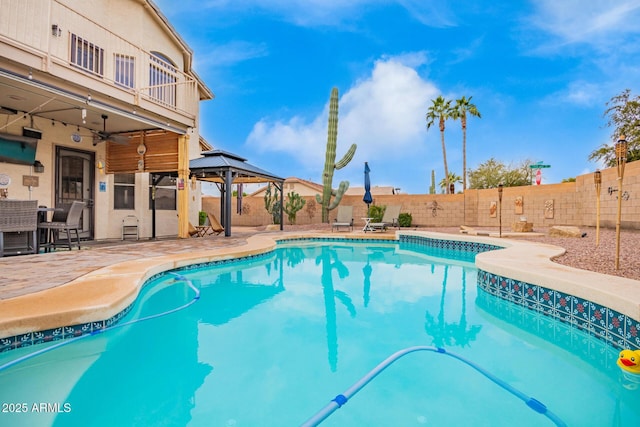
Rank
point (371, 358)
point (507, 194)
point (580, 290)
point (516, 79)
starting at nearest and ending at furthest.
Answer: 1. point (371, 358)
2. point (580, 290)
3. point (507, 194)
4. point (516, 79)

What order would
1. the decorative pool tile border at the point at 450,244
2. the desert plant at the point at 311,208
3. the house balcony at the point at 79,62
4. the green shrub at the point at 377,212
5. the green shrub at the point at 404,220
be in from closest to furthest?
the house balcony at the point at 79,62 → the decorative pool tile border at the point at 450,244 → the green shrub at the point at 404,220 → the green shrub at the point at 377,212 → the desert plant at the point at 311,208

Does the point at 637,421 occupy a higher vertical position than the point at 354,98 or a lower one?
lower

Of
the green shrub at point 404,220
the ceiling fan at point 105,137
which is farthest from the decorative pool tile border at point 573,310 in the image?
the green shrub at point 404,220

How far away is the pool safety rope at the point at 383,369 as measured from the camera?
1.83 meters

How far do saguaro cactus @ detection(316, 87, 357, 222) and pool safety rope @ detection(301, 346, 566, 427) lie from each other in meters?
13.7

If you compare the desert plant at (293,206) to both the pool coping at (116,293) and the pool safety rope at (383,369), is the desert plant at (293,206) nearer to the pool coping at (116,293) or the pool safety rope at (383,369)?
the pool coping at (116,293)

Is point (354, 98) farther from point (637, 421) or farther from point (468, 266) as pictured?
point (637, 421)

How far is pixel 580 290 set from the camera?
3166mm

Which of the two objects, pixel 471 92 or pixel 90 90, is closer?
pixel 90 90

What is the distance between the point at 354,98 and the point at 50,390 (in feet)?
82.3

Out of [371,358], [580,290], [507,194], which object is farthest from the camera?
[507,194]

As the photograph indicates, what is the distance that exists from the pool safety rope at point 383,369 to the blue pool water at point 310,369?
0.05 metres

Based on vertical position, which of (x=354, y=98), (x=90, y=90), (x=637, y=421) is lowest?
(x=637, y=421)

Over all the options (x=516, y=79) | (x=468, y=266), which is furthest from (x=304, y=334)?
(x=516, y=79)
